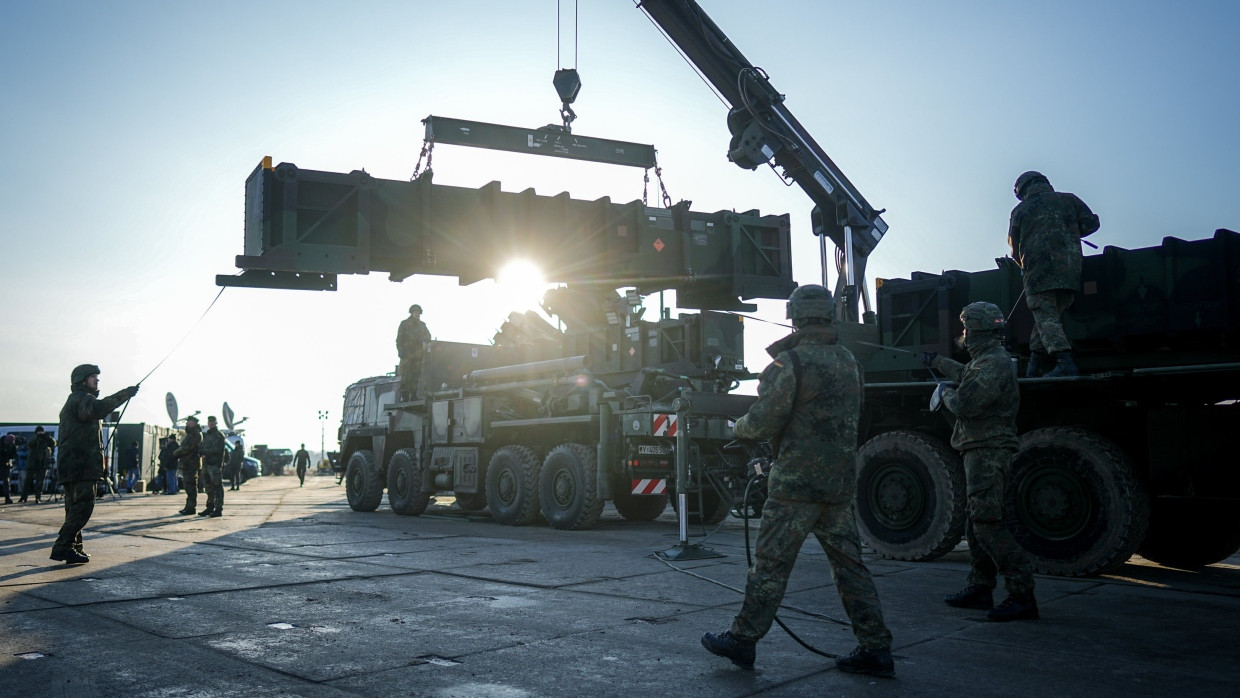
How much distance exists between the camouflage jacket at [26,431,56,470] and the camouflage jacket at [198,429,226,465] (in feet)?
27.3

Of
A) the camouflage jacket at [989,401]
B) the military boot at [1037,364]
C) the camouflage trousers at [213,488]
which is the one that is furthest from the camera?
the camouflage trousers at [213,488]

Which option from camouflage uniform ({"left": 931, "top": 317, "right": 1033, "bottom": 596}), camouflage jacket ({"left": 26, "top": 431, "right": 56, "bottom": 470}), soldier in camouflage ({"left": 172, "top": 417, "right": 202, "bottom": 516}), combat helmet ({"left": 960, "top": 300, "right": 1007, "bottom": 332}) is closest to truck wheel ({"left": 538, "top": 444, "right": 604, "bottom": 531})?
camouflage uniform ({"left": 931, "top": 317, "right": 1033, "bottom": 596})


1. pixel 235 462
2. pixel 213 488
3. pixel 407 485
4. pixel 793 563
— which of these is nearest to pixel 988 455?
pixel 793 563

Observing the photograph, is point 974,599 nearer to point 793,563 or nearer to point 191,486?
point 793,563

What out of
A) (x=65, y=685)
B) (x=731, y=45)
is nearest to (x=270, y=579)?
(x=65, y=685)

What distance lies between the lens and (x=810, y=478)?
4039 millimetres

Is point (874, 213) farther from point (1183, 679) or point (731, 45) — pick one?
point (1183, 679)

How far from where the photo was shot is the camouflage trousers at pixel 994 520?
5.15 meters

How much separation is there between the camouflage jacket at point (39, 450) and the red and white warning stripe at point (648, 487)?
16.8m

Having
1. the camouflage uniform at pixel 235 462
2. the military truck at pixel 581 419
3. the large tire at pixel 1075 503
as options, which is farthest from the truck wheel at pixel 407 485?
the camouflage uniform at pixel 235 462

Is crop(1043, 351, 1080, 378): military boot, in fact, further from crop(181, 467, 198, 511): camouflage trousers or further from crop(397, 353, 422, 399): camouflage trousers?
crop(181, 467, 198, 511): camouflage trousers

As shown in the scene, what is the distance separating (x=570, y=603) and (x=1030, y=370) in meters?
4.10

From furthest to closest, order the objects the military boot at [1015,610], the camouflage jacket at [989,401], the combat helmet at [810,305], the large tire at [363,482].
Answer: the large tire at [363,482] → the camouflage jacket at [989,401] → the military boot at [1015,610] → the combat helmet at [810,305]

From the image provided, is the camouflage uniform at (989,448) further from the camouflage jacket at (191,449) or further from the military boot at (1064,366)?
the camouflage jacket at (191,449)
